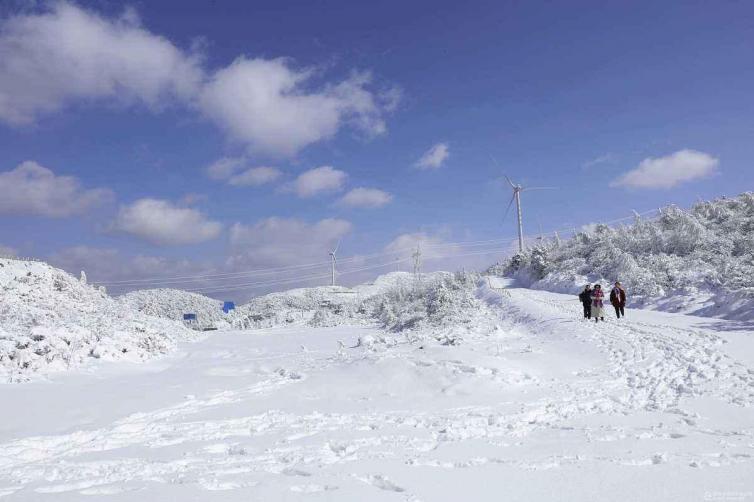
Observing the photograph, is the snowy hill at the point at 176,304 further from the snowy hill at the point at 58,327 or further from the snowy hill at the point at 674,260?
the snowy hill at the point at 674,260

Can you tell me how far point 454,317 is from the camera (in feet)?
82.3

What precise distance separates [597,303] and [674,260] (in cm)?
1067

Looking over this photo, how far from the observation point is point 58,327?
14461mm

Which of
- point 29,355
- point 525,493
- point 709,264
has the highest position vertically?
point 709,264

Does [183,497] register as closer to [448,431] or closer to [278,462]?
[278,462]

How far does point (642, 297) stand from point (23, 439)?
1035 inches

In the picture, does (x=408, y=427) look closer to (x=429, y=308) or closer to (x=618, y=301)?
(x=618, y=301)

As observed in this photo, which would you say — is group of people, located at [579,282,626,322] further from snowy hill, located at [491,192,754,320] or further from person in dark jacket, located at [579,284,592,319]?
snowy hill, located at [491,192,754,320]

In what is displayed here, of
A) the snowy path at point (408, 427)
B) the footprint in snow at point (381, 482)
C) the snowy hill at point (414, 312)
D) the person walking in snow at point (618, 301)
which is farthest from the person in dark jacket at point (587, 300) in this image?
the footprint in snow at point (381, 482)

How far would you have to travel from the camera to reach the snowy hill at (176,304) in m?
49.8

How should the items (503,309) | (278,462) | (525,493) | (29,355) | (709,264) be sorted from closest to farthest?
(525,493) → (278,462) → (29,355) → (709,264) → (503,309)

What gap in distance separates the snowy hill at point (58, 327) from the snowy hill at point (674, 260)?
22115 mm

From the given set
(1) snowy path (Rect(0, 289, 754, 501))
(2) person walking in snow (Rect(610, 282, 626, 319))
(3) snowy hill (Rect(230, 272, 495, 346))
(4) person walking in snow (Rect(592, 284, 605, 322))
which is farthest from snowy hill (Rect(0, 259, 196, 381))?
(2) person walking in snow (Rect(610, 282, 626, 319))

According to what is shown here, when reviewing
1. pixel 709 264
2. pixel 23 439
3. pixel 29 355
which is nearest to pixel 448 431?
pixel 23 439
